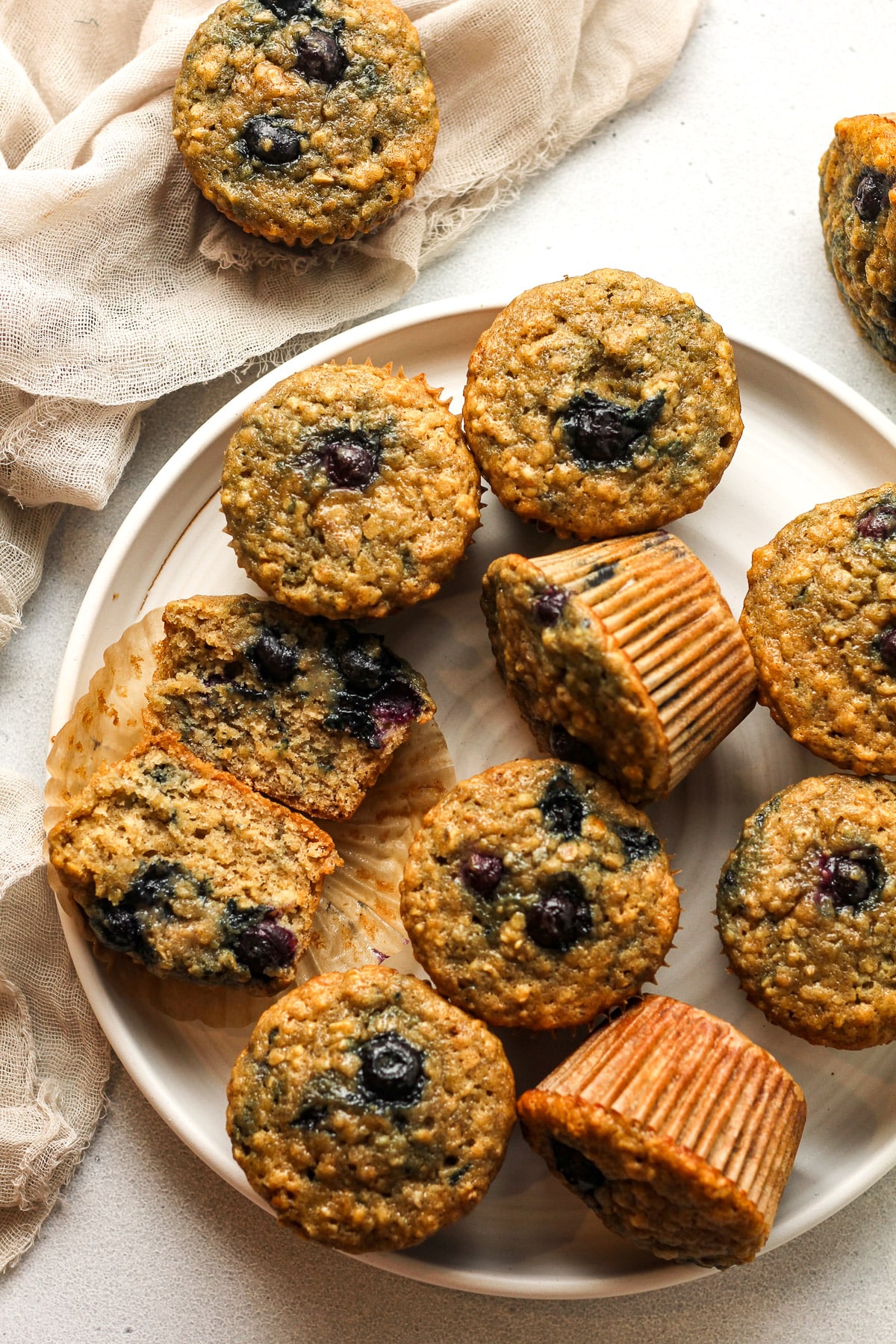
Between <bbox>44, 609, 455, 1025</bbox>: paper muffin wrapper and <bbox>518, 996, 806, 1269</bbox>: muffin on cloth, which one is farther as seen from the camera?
<bbox>44, 609, 455, 1025</bbox>: paper muffin wrapper

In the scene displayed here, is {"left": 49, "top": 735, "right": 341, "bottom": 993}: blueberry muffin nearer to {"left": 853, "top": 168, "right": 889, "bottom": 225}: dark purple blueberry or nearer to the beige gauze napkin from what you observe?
the beige gauze napkin

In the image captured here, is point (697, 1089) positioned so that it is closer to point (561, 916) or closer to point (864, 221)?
point (561, 916)

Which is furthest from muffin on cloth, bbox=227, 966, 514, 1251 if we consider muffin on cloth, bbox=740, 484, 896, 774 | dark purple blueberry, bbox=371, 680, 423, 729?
muffin on cloth, bbox=740, 484, 896, 774

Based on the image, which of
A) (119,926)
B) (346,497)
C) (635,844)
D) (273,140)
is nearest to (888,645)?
(635,844)

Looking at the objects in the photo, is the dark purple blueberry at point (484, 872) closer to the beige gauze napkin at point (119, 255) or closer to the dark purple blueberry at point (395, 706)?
the dark purple blueberry at point (395, 706)

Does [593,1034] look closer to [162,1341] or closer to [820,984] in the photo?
[820,984]

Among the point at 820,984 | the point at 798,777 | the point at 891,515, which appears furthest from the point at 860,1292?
the point at 891,515

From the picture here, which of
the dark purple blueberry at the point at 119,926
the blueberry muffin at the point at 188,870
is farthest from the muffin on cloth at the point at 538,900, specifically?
the dark purple blueberry at the point at 119,926
